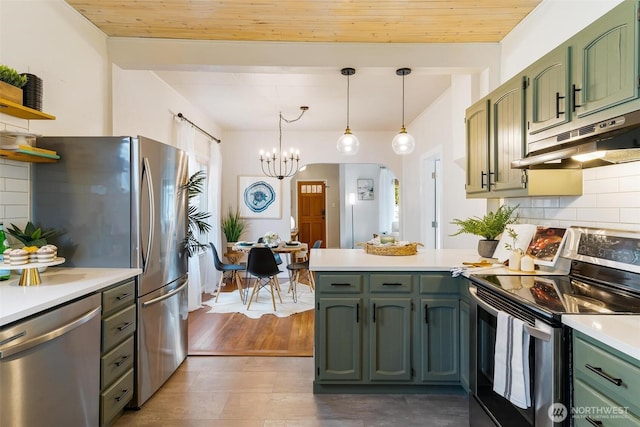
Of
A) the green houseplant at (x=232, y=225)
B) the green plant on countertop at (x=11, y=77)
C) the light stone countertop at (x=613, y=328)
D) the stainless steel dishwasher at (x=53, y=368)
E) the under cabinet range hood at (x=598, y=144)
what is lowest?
the stainless steel dishwasher at (x=53, y=368)

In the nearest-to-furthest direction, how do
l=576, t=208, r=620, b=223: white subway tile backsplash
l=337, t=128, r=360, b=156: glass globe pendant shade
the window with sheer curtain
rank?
l=576, t=208, r=620, b=223: white subway tile backsplash
l=337, t=128, r=360, b=156: glass globe pendant shade
the window with sheer curtain

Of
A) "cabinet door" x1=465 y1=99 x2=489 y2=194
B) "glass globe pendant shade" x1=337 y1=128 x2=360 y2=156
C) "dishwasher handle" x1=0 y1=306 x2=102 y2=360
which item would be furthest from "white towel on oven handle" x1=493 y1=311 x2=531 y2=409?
"glass globe pendant shade" x1=337 y1=128 x2=360 y2=156

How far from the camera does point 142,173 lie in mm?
2182

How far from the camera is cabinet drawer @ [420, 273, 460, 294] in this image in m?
2.29

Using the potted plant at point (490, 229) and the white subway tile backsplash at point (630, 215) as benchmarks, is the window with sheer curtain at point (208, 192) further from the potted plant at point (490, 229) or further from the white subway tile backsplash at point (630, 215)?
the white subway tile backsplash at point (630, 215)

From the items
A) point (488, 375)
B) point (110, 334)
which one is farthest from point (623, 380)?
point (110, 334)

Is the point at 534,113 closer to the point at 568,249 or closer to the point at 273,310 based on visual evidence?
the point at 568,249

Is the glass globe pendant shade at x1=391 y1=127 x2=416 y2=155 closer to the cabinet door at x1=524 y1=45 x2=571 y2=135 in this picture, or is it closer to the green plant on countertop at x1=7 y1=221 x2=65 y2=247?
the cabinet door at x1=524 y1=45 x2=571 y2=135

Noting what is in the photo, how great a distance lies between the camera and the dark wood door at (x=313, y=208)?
955 centimetres

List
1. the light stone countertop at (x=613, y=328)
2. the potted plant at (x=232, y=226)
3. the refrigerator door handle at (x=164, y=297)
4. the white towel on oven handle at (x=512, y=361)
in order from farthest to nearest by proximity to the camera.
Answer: the potted plant at (x=232, y=226) → the refrigerator door handle at (x=164, y=297) → the white towel on oven handle at (x=512, y=361) → the light stone countertop at (x=613, y=328)

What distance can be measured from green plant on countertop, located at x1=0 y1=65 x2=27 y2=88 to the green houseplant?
4.16m

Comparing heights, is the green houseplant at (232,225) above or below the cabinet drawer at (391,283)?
above

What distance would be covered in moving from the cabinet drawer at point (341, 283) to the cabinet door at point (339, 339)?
2.6 inches

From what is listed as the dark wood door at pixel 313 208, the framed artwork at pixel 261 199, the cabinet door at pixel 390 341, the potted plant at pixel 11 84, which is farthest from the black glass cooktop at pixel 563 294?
the dark wood door at pixel 313 208
